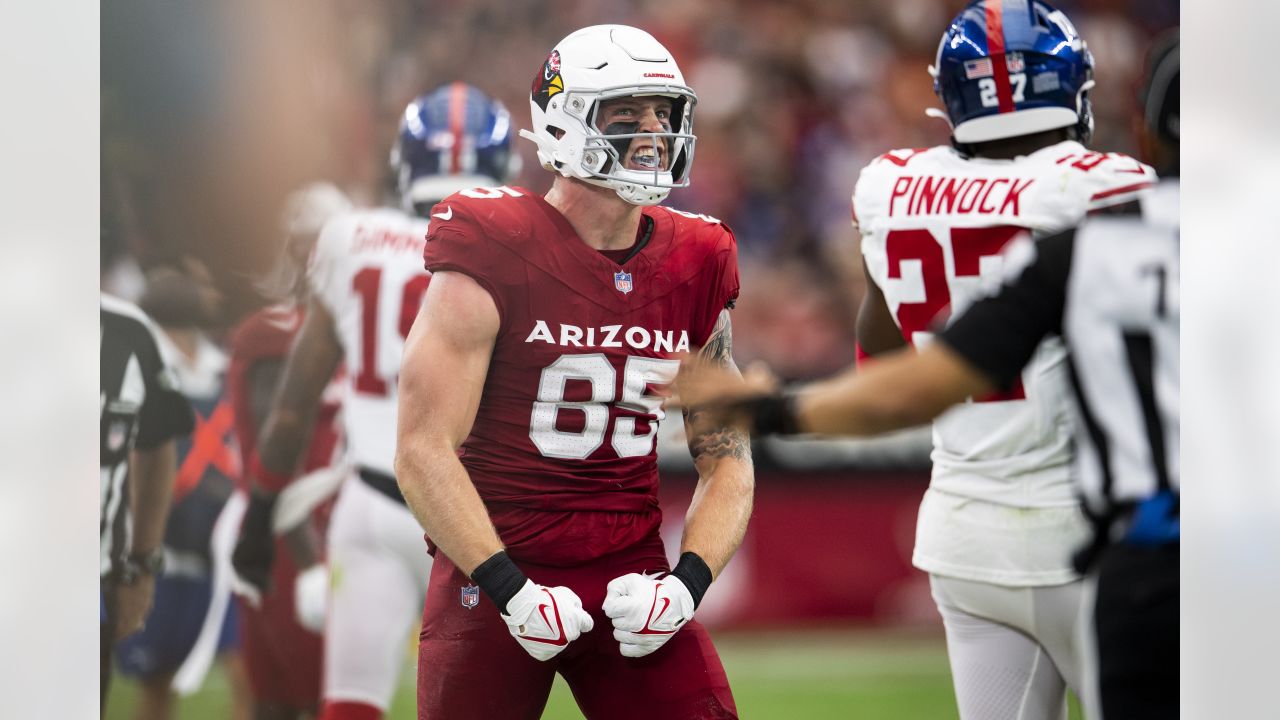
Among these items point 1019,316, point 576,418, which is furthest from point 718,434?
point 1019,316

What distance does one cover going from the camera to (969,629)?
213cm

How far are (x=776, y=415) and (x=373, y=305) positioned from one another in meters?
1.49

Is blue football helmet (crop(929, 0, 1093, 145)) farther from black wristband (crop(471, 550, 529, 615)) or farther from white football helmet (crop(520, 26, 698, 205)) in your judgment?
black wristband (crop(471, 550, 529, 615))

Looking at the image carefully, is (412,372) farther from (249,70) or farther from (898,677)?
(898,677)

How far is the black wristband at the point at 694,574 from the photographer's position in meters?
1.93

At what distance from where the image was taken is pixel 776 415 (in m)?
1.67

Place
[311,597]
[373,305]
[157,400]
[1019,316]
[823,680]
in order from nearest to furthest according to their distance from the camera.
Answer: [1019,316] < [373,305] < [157,400] < [311,597] < [823,680]

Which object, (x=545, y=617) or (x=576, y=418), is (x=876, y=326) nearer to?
(x=576, y=418)

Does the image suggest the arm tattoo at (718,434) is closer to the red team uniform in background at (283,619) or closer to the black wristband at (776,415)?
the black wristband at (776,415)

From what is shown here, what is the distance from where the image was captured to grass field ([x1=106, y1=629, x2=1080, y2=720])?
12.5 ft
